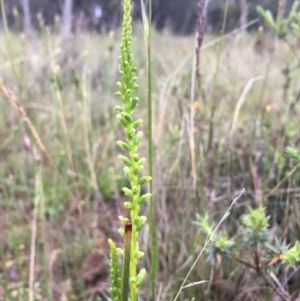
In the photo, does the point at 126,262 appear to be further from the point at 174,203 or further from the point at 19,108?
the point at 174,203

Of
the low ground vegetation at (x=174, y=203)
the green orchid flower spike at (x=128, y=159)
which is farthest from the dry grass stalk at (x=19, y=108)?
the green orchid flower spike at (x=128, y=159)

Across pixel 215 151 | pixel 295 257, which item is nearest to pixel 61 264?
pixel 215 151

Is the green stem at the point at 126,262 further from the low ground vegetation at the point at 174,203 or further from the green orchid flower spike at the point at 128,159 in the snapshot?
the low ground vegetation at the point at 174,203

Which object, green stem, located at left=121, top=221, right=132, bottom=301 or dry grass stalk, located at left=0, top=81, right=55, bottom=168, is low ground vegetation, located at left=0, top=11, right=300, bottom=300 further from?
green stem, located at left=121, top=221, right=132, bottom=301

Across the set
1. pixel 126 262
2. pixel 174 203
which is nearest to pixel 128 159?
pixel 126 262

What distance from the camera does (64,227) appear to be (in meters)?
1.92

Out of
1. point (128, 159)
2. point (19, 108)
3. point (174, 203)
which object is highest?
point (128, 159)

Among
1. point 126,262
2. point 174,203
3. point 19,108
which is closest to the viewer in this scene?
point 126,262

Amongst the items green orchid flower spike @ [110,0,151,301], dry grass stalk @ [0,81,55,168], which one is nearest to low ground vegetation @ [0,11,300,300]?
dry grass stalk @ [0,81,55,168]

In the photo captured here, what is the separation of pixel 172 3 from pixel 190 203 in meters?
19.6

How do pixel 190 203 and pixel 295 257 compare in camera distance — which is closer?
pixel 295 257

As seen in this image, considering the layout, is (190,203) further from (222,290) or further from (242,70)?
(242,70)

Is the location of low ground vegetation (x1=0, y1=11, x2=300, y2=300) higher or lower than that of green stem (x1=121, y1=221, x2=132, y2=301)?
lower

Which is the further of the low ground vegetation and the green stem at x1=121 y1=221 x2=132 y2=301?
the low ground vegetation
